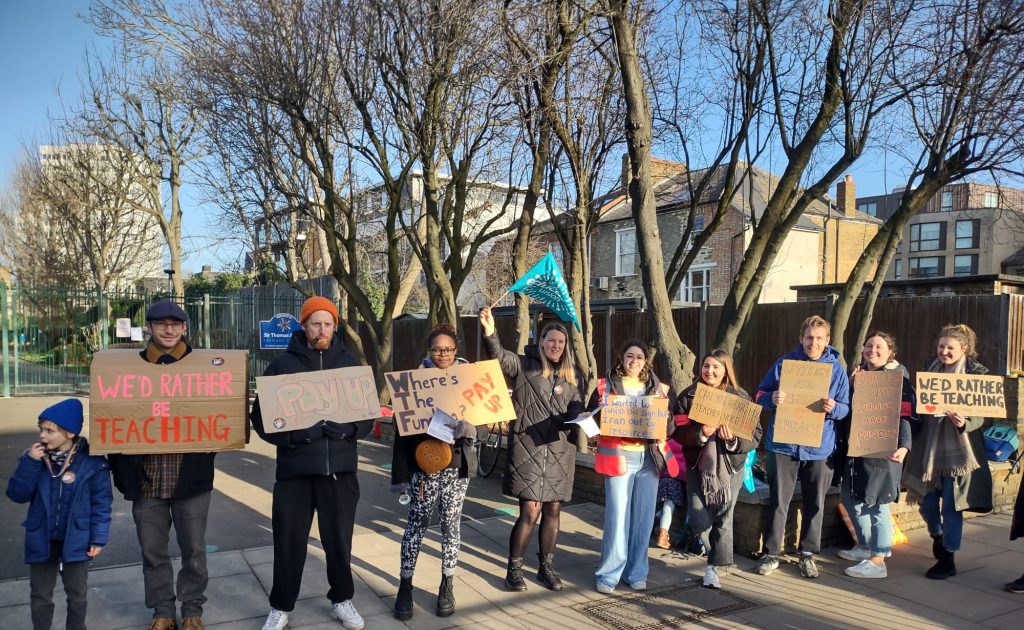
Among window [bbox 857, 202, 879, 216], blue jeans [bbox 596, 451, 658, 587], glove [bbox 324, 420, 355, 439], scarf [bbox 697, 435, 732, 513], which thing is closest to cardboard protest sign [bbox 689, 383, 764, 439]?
scarf [bbox 697, 435, 732, 513]

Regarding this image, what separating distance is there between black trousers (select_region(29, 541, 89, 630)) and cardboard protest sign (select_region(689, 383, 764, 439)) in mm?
3910

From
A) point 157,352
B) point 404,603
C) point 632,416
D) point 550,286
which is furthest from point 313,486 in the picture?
point 550,286

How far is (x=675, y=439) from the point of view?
17.9 feet

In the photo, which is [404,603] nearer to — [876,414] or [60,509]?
[60,509]

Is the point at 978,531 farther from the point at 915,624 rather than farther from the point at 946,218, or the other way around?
the point at 946,218

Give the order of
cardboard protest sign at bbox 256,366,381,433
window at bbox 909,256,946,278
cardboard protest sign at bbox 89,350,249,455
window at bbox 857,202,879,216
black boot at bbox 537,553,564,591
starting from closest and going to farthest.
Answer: cardboard protest sign at bbox 89,350,249,455 → cardboard protest sign at bbox 256,366,381,433 → black boot at bbox 537,553,564,591 → window at bbox 909,256,946,278 → window at bbox 857,202,879,216

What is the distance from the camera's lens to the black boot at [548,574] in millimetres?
5117

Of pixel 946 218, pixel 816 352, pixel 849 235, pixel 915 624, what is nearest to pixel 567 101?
pixel 816 352

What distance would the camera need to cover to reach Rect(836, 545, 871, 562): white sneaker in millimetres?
5766

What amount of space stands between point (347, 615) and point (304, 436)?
1.16 metres

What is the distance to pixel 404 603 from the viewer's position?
4609 mm

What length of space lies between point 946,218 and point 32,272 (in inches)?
2794

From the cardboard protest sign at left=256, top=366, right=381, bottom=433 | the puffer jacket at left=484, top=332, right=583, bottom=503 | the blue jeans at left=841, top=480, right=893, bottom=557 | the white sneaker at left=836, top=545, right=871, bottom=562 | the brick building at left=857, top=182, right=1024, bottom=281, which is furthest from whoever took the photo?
the brick building at left=857, top=182, right=1024, bottom=281

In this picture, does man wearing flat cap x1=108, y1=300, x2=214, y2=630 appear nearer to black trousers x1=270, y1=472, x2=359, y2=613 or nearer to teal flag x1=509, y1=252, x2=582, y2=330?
black trousers x1=270, y1=472, x2=359, y2=613
